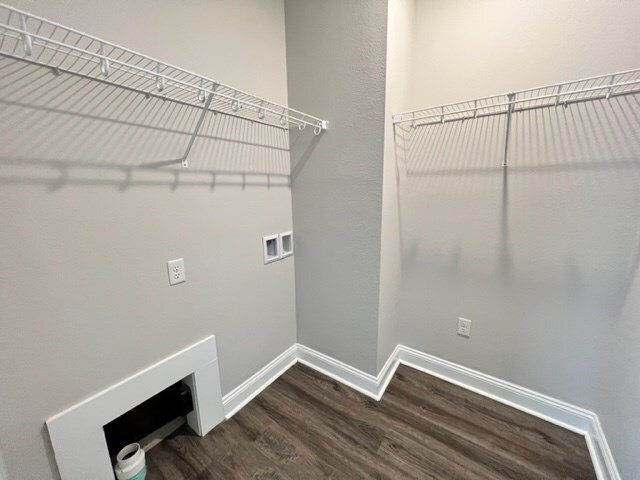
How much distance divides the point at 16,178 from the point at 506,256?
214 centimetres

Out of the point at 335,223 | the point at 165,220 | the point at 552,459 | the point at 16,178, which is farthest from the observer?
the point at 335,223

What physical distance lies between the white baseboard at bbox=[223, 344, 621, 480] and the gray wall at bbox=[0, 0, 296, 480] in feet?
0.82

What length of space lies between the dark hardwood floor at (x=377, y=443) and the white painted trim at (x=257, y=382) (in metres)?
0.05

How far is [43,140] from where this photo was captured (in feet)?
2.82

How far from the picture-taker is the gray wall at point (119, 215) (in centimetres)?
85

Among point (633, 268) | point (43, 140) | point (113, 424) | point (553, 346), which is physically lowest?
point (113, 424)

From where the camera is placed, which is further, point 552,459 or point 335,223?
point 335,223

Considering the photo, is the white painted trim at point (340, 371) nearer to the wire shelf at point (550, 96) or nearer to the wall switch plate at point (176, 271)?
the wall switch plate at point (176, 271)

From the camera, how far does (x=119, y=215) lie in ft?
3.43

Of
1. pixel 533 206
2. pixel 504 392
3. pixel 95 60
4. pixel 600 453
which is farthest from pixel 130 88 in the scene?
pixel 600 453

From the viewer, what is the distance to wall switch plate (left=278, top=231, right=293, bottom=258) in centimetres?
181

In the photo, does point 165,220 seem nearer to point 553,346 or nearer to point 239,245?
point 239,245

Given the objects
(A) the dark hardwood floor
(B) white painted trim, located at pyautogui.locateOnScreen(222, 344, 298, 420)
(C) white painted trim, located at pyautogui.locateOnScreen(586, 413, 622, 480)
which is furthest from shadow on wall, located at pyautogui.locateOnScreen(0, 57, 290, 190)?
(C) white painted trim, located at pyautogui.locateOnScreen(586, 413, 622, 480)

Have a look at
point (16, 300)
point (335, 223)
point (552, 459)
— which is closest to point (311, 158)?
point (335, 223)
